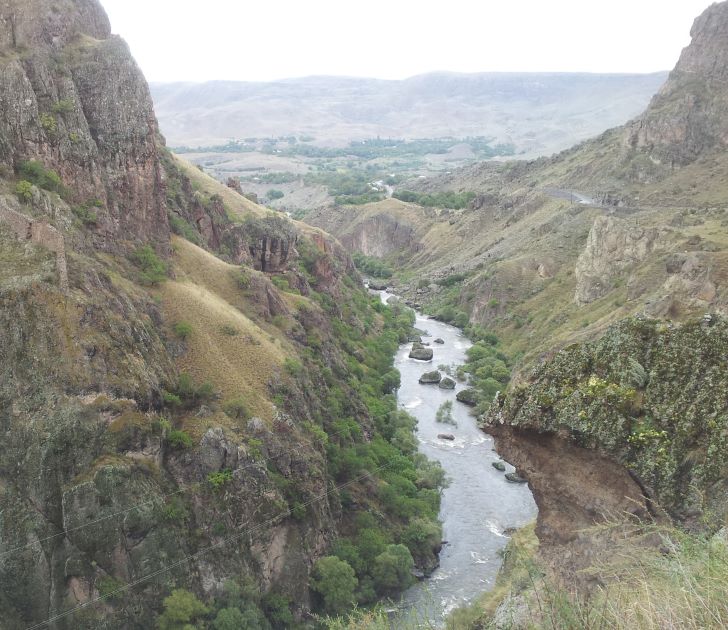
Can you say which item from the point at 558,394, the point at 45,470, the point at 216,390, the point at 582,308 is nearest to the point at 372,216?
the point at 582,308

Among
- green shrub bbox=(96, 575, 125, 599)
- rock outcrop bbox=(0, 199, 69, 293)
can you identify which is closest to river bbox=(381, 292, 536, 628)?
green shrub bbox=(96, 575, 125, 599)

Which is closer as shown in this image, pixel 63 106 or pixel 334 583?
pixel 334 583

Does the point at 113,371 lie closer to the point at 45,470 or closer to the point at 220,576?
the point at 45,470

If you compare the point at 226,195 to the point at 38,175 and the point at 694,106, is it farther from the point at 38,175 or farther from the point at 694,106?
the point at 694,106

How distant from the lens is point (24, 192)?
36.3 metres

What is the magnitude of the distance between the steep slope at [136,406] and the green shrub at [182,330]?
0.57 ft

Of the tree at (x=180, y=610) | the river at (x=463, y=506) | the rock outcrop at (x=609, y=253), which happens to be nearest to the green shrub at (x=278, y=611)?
the tree at (x=180, y=610)

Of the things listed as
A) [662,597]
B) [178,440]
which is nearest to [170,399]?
[178,440]

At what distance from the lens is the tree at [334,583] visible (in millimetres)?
36094

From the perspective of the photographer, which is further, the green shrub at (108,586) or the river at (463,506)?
the river at (463,506)

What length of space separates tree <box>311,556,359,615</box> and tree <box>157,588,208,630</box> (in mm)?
7230

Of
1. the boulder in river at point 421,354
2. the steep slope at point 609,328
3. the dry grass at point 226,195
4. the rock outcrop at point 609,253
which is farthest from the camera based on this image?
the boulder in river at point 421,354

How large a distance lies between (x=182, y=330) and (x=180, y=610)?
17.4m

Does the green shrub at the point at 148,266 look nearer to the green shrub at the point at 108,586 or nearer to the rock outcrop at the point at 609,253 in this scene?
the green shrub at the point at 108,586
